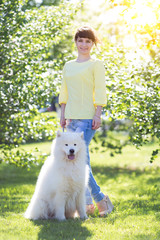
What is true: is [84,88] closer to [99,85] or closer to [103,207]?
[99,85]

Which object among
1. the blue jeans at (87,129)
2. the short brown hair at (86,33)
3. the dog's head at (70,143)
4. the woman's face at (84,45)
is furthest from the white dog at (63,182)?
the short brown hair at (86,33)

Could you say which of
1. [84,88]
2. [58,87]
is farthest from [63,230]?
[58,87]

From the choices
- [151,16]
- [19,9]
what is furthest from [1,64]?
[151,16]

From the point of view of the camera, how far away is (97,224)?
4.71m

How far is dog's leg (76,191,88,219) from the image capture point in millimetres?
4993

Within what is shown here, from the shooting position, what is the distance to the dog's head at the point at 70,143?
4.71 metres

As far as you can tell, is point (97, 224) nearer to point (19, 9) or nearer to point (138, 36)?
point (138, 36)

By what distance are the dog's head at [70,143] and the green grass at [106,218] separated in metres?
0.86

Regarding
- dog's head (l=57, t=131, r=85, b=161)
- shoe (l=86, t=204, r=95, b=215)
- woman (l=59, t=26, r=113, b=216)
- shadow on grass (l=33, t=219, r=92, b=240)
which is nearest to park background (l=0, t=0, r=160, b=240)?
shadow on grass (l=33, t=219, r=92, b=240)

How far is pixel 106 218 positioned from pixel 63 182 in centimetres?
82

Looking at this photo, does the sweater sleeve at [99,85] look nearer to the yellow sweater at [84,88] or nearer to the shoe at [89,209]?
the yellow sweater at [84,88]

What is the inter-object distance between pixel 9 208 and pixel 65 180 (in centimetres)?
163

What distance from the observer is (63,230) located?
4.42 meters

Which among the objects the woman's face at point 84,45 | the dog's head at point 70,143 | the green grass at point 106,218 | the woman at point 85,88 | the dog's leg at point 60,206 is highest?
the woman's face at point 84,45
